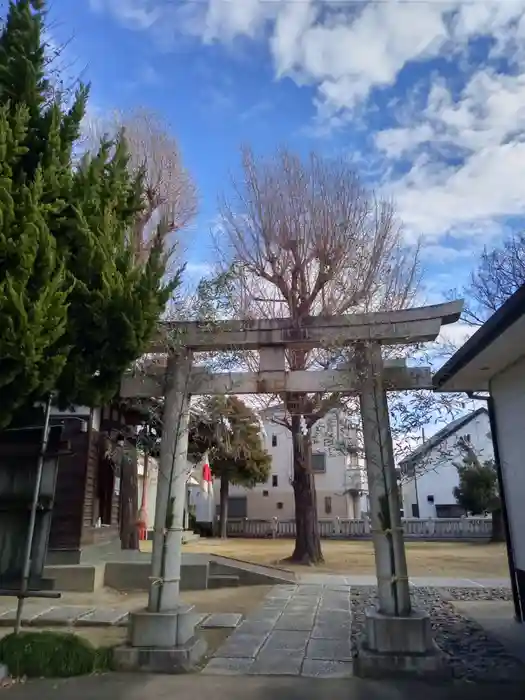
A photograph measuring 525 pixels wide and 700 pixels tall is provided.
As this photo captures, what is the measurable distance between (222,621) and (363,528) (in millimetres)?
17121

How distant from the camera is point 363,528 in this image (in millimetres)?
22266

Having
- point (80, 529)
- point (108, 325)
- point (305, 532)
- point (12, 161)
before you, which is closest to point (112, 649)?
point (108, 325)

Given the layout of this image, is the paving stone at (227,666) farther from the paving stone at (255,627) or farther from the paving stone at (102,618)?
the paving stone at (102,618)

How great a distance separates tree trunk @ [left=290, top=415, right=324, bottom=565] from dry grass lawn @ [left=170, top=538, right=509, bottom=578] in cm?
38

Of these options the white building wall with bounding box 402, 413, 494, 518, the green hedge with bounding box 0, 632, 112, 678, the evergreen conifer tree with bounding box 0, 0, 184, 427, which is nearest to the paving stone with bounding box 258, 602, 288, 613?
the green hedge with bounding box 0, 632, 112, 678

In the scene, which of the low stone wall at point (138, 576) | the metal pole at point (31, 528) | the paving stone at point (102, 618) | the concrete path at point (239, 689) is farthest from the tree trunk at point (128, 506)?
the concrete path at point (239, 689)

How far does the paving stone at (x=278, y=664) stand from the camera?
4465mm

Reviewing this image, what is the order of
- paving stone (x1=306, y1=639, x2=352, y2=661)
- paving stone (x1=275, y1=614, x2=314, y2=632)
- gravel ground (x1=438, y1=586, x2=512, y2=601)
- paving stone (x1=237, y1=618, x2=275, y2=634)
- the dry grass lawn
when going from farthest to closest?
the dry grass lawn, gravel ground (x1=438, y1=586, x2=512, y2=601), paving stone (x1=275, y1=614, x2=314, y2=632), paving stone (x1=237, y1=618, x2=275, y2=634), paving stone (x1=306, y1=639, x2=352, y2=661)

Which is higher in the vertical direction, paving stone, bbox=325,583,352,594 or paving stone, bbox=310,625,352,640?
paving stone, bbox=325,583,352,594

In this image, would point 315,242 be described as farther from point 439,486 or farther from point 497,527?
point 439,486

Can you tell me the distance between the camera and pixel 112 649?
466cm

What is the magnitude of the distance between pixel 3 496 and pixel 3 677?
5.09 ft

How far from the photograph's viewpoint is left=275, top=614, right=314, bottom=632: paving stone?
608cm

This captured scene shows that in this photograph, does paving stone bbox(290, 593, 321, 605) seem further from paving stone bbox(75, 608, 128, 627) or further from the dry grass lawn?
the dry grass lawn
